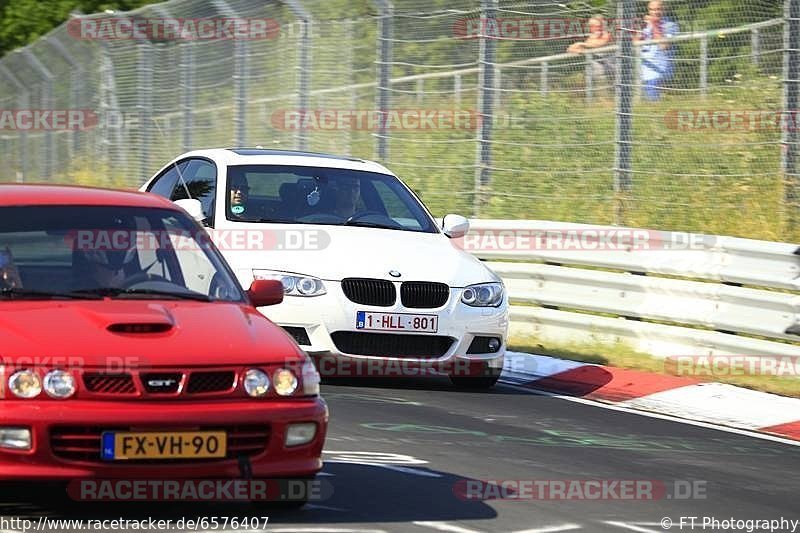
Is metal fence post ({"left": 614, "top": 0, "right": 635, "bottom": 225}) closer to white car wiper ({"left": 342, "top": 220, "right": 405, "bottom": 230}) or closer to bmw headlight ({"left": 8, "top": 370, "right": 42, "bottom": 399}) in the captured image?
white car wiper ({"left": 342, "top": 220, "right": 405, "bottom": 230})

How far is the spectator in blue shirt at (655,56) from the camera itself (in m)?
14.8

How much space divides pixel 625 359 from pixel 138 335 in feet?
23.3

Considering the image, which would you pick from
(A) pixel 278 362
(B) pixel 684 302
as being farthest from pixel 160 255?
(B) pixel 684 302

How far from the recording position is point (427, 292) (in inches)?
438

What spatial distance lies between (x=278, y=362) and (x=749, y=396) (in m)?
5.64

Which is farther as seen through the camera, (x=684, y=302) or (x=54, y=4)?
(x=54, y=4)

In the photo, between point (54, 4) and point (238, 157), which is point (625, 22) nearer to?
point (238, 157)

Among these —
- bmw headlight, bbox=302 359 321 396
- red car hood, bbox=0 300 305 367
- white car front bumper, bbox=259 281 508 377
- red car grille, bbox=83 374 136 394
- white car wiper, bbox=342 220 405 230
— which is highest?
white car wiper, bbox=342 220 405 230

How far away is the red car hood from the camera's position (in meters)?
6.17

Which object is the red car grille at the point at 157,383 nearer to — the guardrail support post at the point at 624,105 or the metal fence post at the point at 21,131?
the guardrail support post at the point at 624,105

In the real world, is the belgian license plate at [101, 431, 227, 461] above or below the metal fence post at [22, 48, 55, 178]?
below

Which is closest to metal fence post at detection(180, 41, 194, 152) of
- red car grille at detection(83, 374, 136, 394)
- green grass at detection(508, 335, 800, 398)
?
green grass at detection(508, 335, 800, 398)

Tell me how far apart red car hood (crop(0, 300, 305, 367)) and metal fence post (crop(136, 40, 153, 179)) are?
19837mm

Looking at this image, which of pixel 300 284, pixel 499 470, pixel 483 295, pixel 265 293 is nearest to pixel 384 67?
pixel 483 295
